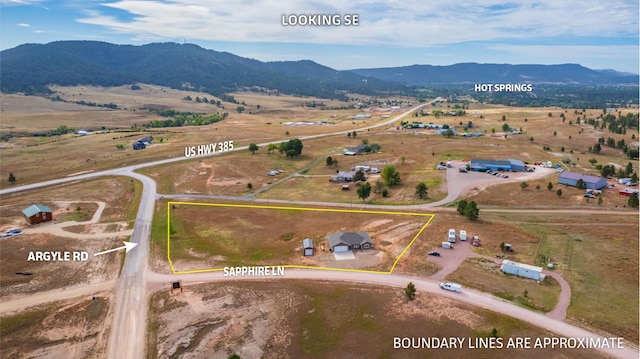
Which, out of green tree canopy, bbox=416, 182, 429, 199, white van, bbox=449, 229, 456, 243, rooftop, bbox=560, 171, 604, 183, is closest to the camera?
white van, bbox=449, 229, 456, 243

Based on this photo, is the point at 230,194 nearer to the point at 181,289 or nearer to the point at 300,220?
the point at 300,220

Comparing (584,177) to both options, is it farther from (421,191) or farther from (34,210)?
(34,210)

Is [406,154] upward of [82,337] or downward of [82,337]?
upward

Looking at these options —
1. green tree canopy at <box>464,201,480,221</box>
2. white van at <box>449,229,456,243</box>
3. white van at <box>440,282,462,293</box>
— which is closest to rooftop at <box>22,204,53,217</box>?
white van at <box>440,282,462,293</box>

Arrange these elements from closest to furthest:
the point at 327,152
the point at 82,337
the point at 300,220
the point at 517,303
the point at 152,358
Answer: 1. the point at 152,358
2. the point at 82,337
3. the point at 517,303
4. the point at 300,220
5. the point at 327,152

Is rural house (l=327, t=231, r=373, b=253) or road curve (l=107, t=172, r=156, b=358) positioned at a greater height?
rural house (l=327, t=231, r=373, b=253)

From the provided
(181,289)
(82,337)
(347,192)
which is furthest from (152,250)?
(347,192)

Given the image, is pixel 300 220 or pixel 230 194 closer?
pixel 300 220

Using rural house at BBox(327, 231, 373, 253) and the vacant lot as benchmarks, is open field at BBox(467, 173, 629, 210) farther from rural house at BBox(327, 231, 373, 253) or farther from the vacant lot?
rural house at BBox(327, 231, 373, 253)
